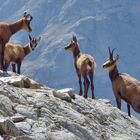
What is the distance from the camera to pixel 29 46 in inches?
1197

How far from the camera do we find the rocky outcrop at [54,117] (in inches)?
522

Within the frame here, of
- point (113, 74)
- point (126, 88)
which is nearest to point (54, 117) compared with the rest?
point (126, 88)

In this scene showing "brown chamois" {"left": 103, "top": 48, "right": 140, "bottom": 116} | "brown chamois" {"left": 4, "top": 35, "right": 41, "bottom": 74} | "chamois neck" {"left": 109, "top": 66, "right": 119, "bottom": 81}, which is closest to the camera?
"brown chamois" {"left": 103, "top": 48, "right": 140, "bottom": 116}

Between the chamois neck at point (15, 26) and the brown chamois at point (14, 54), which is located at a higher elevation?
the chamois neck at point (15, 26)

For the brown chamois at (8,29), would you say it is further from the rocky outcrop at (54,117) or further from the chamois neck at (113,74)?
the chamois neck at (113,74)

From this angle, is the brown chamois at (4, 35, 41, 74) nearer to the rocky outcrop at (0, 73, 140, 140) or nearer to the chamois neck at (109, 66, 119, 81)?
the chamois neck at (109, 66, 119, 81)

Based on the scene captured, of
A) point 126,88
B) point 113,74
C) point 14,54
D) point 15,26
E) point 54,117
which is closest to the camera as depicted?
point 54,117

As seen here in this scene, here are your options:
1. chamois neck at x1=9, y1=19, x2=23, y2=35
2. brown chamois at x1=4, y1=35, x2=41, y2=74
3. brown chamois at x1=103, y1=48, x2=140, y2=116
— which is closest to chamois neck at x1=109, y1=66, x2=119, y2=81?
brown chamois at x1=103, y1=48, x2=140, y2=116

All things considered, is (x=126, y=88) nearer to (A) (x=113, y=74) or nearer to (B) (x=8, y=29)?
(A) (x=113, y=74)

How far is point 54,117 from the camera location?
1491cm

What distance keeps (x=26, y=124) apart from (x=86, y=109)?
4066 millimetres

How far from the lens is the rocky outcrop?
1326 centimetres

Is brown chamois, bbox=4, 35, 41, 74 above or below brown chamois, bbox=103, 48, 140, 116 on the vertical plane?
above

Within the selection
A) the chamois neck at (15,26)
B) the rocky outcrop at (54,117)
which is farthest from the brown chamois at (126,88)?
the chamois neck at (15,26)
